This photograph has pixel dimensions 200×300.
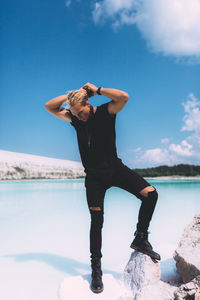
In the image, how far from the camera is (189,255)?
225 cm

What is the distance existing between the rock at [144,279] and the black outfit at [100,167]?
1.21 feet

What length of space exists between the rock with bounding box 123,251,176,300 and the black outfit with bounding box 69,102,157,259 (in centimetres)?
37

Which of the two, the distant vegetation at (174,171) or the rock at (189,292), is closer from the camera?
the rock at (189,292)

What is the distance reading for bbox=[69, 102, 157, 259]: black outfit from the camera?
2.16 meters

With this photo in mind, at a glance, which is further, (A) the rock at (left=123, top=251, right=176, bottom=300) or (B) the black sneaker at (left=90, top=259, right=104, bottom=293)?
(B) the black sneaker at (left=90, top=259, right=104, bottom=293)

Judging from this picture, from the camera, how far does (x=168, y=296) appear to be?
1932mm

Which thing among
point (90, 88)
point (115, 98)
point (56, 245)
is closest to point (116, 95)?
point (115, 98)

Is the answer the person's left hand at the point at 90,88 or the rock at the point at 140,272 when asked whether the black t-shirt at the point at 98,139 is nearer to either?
the person's left hand at the point at 90,88

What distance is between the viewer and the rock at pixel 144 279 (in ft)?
6.57

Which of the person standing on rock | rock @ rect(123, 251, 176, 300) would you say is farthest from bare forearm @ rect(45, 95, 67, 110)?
rock @ rect(123, 251, 176, 300)

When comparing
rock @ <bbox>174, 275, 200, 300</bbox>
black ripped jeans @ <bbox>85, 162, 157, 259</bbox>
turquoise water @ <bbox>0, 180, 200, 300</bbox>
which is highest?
black ripped jeans @ <bbox>85, 162, 157, 259</bbox>

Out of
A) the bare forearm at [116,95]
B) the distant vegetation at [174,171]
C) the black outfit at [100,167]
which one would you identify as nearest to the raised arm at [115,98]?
the bare forearm at [116,95]

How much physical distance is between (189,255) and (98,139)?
4.23ft

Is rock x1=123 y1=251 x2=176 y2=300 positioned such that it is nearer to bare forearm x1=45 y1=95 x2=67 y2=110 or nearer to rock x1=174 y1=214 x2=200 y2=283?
rock x1=174 y1=214 x2=200 y2=283
